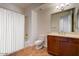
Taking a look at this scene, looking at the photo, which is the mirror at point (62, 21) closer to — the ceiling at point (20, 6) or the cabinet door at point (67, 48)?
the cabinet door at point (67, 48)

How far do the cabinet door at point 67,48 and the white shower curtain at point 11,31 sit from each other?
690mm

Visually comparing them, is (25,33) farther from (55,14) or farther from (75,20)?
(75,20)

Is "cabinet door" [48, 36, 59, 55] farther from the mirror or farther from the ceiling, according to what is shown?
the ceiling

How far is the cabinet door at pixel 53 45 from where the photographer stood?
2110mm

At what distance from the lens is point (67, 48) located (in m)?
2.06

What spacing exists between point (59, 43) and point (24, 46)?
0.61m

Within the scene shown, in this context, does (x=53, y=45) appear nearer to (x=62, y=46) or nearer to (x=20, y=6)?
(x=62, y=46)

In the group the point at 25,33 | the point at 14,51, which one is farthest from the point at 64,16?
the point at 14,51

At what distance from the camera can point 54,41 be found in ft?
7.03

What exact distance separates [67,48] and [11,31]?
0.99m

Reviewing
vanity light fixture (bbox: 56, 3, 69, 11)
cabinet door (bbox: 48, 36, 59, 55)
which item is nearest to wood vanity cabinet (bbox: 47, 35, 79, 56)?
cabinet door (bbox: 48, 36, 59, 55)

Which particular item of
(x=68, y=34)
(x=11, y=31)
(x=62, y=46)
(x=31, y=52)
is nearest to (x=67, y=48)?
(x=62, y=46)

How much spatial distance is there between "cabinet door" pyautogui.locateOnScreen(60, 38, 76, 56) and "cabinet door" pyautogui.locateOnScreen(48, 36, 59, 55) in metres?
0.09

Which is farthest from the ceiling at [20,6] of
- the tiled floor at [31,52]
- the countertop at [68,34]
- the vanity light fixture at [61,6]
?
the tiled floor at [31,52]
